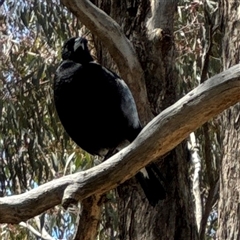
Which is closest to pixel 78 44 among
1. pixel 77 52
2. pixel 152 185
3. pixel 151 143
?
pixel 77 52

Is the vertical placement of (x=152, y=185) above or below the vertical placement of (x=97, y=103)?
below

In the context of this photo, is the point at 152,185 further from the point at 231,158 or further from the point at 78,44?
the point at 78,44

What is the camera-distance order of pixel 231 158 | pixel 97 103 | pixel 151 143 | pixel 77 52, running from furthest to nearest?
pixel 77 52
pixel 97 103
pixel 231 158
pixel 151 143

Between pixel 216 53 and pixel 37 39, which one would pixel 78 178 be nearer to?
pixel 216 53

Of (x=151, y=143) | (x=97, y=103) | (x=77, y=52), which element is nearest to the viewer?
(x=151, y=143)

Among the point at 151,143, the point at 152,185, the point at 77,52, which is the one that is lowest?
the point at 151,143

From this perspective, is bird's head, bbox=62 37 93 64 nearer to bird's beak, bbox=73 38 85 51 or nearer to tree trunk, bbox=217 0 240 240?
bird's beak, bbox=73 38 85 51

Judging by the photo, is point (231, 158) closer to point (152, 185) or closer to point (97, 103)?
point (152, 185)

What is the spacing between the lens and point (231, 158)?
6.10 feet

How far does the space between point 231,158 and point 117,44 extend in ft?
1.55

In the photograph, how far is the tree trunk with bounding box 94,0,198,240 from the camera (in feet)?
6.35

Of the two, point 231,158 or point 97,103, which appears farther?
point 97,103

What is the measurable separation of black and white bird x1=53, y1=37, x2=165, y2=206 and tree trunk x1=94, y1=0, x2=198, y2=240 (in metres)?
0.07

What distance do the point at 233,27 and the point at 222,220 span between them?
1.95 ft
